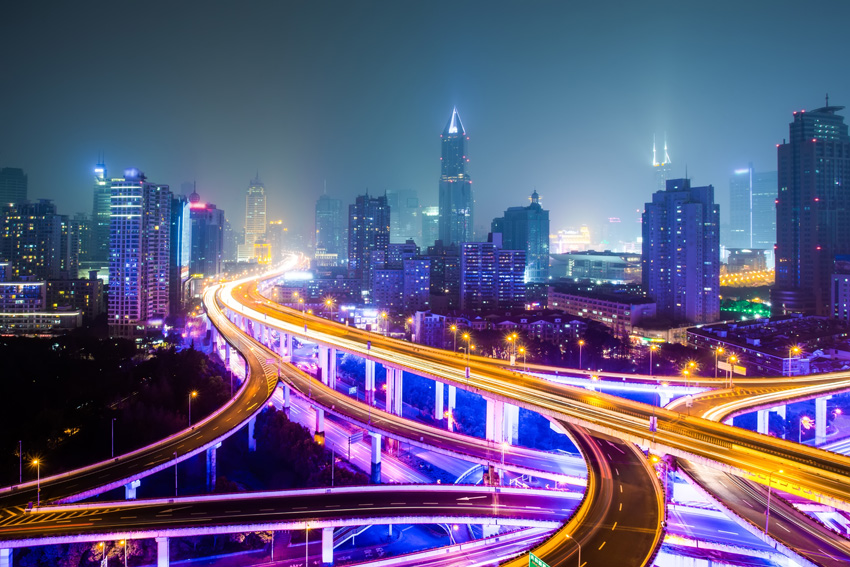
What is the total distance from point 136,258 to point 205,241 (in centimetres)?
4760

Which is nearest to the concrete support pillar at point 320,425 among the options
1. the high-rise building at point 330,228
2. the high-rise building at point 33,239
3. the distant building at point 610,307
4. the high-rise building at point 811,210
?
the distant building at point 610,307

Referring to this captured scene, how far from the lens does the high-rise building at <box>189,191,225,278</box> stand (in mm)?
91438

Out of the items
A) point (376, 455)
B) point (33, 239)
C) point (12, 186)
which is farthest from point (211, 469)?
point (12, 186)

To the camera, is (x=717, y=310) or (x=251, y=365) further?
(x=717, y=310)

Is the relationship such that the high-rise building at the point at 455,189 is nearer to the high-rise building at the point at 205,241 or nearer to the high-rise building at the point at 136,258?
the high-rise building at the point at 205,241

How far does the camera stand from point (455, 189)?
126625mm

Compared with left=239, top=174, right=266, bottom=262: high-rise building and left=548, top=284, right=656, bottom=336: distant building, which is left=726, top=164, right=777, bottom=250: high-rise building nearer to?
left=548, top=284, right=656, bottom=336: distant building

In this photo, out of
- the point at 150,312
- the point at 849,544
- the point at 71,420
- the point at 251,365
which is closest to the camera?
the point at 849,544

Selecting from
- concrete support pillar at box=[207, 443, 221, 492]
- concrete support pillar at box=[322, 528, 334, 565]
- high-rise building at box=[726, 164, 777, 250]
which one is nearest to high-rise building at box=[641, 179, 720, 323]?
concrete support pillar at box=[207, 443, 221, 492]

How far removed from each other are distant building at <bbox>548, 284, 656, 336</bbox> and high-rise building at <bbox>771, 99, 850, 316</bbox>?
1567 cm

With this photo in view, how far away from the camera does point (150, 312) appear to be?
4925 cm

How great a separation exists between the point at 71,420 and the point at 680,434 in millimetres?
23667

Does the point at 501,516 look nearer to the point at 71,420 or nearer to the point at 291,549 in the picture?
the point at 291,549

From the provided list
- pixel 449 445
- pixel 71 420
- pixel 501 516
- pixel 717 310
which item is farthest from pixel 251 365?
pixel 717 310
